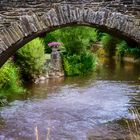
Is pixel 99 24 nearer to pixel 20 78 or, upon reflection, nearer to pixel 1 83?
pixel 1 83

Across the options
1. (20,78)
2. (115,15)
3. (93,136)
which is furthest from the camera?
(20,78)

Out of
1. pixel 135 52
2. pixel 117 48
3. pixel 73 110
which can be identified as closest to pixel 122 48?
pixel 117 48

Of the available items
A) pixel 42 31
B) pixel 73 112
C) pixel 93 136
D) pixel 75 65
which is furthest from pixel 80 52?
pixel 42 31

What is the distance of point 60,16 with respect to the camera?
806 cm

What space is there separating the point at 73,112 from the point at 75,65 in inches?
394

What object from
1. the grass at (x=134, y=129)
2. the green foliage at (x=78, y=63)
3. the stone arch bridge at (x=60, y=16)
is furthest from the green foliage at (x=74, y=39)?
the stone arch bridge at (x=60, y=16)

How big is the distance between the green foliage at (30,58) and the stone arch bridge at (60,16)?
10.6 m

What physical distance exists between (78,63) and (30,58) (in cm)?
491

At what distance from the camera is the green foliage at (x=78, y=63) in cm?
2242

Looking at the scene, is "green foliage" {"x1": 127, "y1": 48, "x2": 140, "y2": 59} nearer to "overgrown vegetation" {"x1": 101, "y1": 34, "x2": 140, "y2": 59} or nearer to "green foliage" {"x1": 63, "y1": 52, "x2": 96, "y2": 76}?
"overgrown vegetation" {"x1": 101, "y1": 34, "x2": 140, "y2": 59}

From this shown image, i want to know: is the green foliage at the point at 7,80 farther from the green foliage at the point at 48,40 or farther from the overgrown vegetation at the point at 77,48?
the green foliage at the point at 48,40

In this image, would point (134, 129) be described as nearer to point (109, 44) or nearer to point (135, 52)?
point (135, 52)

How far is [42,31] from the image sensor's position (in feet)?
26.9

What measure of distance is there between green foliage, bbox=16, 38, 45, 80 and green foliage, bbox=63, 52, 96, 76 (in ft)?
10.1
